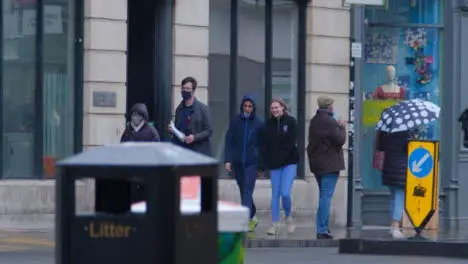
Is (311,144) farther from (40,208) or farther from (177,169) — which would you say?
(177,169)

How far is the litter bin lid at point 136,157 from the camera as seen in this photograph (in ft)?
19.3

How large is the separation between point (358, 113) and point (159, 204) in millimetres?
14996

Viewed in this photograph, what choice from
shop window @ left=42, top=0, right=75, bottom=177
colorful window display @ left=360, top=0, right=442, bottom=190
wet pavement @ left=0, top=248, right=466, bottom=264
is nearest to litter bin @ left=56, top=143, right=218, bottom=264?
wet pavement @ left=0, top=248, right=466, bottom=264

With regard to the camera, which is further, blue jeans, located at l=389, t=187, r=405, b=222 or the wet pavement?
blue jeans, located at l=389, t=187, r=405, b=222

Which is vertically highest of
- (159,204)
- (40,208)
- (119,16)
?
(119,16)

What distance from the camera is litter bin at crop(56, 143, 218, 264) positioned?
18.9 ft

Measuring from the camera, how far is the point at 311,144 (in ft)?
55.6

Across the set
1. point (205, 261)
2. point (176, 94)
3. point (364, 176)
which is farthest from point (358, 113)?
point (205, 261)

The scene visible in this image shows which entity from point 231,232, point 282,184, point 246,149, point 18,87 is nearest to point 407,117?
point 282,184

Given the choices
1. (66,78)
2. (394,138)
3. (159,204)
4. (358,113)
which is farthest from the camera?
(358,113)

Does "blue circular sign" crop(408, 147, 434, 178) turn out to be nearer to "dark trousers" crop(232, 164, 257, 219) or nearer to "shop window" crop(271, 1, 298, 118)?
"dark trousers" crop(232, 164, 257, 219)

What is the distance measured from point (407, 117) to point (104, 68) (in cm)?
423

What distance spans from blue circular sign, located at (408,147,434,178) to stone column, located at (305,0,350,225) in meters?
4.54

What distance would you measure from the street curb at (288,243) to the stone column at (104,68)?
2.90 meters
